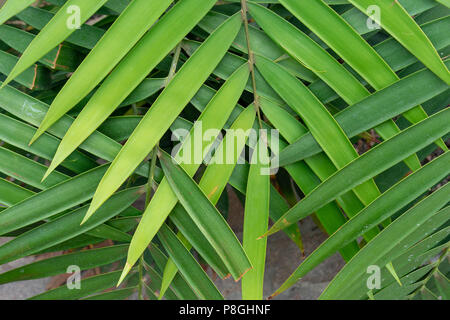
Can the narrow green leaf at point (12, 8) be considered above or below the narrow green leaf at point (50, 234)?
above

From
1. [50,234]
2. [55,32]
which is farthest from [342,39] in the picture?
[50,234]

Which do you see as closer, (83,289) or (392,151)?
(392,151)

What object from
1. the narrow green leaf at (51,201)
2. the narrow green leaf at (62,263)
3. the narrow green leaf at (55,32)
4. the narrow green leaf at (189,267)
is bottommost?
the narrow green leaf at (189,267)

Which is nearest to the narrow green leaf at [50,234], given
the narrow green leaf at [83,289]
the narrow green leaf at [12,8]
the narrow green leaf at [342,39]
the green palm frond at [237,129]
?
the green palm frond at [237,129]

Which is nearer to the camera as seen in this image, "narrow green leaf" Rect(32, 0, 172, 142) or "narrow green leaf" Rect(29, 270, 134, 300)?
A: "narrow green leaf" Rect(32, 0, 172, 142)

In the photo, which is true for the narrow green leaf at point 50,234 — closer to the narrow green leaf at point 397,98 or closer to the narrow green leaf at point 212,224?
the narrow green leaf at point 212,224

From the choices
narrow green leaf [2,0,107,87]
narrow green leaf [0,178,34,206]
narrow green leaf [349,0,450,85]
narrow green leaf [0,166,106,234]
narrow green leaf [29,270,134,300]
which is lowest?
narrow green leaf [29,270,134,300]

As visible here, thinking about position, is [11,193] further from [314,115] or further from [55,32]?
[314,115]

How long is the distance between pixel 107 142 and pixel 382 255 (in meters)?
0.35

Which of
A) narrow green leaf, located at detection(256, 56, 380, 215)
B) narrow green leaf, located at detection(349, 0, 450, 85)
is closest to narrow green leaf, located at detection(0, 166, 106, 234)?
narrow green leaf, located at detection(256, 56, 380, 215)

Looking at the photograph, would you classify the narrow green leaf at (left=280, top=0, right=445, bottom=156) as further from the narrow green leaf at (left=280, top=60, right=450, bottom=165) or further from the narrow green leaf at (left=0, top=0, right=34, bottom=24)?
the narrow green leaf at (left=0, top=0, right=34, bottom=24)

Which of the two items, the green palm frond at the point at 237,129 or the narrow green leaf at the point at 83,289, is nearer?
the green palm frond at the point at 237,129

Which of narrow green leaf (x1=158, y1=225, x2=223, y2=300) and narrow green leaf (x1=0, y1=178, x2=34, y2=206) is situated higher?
narrow green leaf (x1=0, y1=178, x2=34, y2=206)
